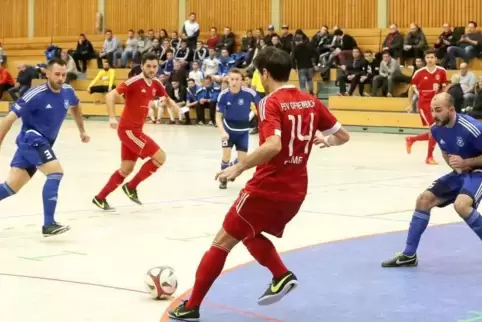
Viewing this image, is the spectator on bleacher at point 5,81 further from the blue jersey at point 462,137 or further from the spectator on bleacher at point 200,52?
the blue jersey at point 462,137

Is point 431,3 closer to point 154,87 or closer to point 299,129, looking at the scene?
point 154,87

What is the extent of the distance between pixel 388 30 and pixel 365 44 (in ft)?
2.88

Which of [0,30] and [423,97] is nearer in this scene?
[423,97]

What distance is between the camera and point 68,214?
32.8ft

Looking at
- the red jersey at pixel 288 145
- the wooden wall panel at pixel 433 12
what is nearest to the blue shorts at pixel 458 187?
the red jersey at pixel 288 145

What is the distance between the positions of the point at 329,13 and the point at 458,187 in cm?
2422

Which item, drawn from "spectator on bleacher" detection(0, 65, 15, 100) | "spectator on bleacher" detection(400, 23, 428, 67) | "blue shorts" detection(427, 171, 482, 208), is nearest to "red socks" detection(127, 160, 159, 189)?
"blue shorts" detection(427, 171, 482, 208)

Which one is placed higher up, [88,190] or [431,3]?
[431,3]

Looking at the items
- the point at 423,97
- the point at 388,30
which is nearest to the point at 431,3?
the point at 388,30

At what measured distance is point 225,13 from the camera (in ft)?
110

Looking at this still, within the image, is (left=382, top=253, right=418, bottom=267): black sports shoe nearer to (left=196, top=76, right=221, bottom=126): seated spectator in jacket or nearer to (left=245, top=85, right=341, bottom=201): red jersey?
(left=245, top=85, right=341, bottom=201): red jersey

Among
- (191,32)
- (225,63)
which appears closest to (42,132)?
(225,63)

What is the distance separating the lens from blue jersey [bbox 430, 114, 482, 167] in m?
6.92

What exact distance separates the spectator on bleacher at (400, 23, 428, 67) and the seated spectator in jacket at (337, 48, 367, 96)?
1.29 metres
